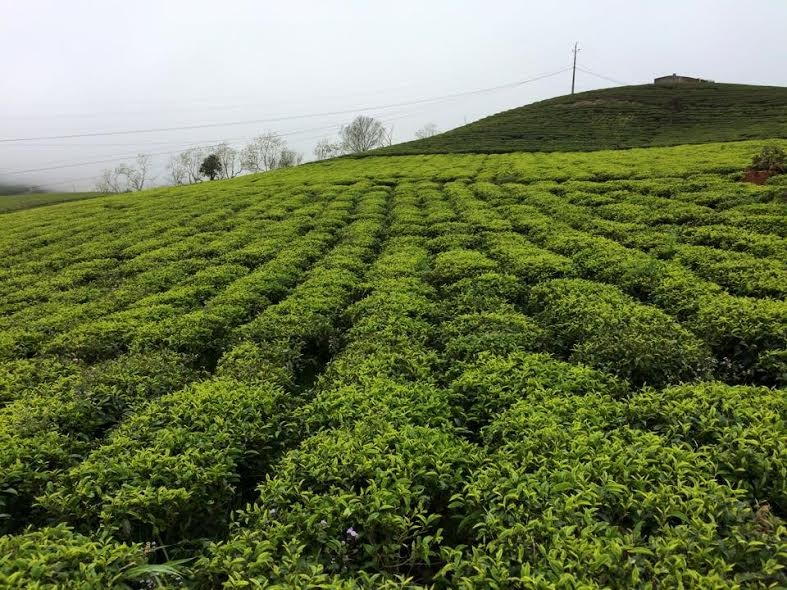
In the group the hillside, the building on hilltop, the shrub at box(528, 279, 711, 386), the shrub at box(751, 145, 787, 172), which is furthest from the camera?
the building on hilltop

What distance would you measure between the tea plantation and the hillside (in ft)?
107

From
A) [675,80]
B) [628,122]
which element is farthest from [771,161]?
[675,80]

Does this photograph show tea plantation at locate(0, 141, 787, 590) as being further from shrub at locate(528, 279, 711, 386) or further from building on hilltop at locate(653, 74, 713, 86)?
building on hilltop at locate(653, 74, 713, 86)

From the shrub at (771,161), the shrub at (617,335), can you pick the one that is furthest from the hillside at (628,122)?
the shrub at (617,335)

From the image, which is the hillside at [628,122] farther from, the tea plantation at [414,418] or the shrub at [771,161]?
A: the tea plantation at [414,418]

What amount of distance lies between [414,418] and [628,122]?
185ft

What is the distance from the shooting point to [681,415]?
4262mm

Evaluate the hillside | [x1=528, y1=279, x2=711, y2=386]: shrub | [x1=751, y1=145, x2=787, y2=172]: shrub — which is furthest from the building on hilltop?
[x1=528, y1=279, x2=711, y2=386]: shrub

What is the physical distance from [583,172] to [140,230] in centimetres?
1826

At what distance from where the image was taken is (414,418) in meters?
4.73

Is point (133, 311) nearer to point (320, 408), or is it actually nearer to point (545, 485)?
point (320, 408)

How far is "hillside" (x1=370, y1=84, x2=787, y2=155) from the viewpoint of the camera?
40375mm

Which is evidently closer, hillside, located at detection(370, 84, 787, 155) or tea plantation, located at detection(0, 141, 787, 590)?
tea plantation, located at detection(0, 141, 787, 590)

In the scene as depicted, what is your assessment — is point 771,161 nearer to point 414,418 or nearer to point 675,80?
point 414,418
